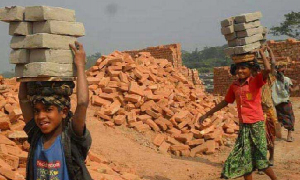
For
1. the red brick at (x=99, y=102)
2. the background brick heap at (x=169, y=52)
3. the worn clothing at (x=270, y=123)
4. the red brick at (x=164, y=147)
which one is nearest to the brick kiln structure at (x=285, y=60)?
the background brick heap at (x=169, y=52)

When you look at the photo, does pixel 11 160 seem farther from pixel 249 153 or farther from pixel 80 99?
pixel 249 153

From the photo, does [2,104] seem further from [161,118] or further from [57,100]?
[57,100]

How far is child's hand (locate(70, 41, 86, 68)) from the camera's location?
2.28 metres

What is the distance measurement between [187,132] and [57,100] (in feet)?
19.7

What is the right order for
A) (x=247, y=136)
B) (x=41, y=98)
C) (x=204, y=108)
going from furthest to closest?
1. (x=204, y=108)
2. (x=247, y=136)
3. (x=41, y=98)

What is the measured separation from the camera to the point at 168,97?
9242 mm

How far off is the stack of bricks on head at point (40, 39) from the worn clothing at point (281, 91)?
6002 millimetres

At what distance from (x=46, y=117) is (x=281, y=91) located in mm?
6327

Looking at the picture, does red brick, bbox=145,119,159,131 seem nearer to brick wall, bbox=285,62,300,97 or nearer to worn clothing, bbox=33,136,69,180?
worn clothing, bbox=33,136,69,180

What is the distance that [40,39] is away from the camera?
241cm

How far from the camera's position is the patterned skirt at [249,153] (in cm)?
428

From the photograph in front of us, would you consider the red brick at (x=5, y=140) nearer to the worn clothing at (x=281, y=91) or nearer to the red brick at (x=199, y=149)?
the red brick at (x=199, y=149)

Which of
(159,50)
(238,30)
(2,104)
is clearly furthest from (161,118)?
(159,50)

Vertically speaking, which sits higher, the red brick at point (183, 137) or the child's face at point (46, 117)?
the child's face at point (46, 117)
